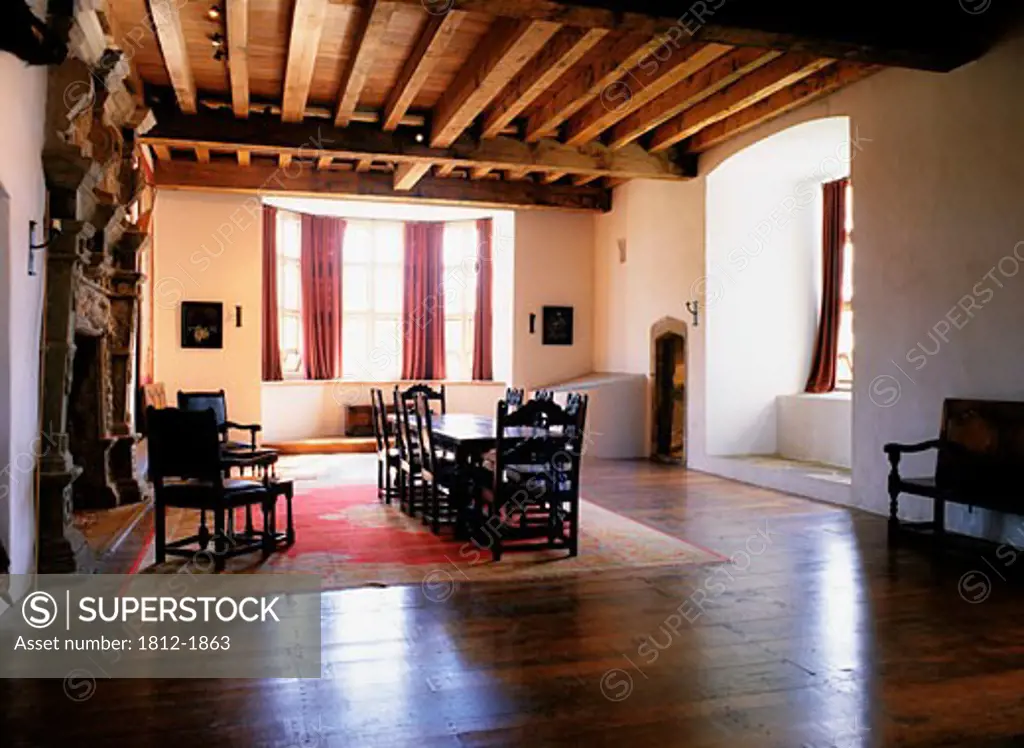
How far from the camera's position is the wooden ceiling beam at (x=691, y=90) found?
613 cm

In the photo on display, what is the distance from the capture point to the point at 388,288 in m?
12.2

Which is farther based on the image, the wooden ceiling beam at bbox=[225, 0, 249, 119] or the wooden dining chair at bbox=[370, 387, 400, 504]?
the wooden dining chair at bbox=[370, 387, 400, 504]

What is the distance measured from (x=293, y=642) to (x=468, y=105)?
487 centimetres

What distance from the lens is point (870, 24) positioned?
4.73 meters

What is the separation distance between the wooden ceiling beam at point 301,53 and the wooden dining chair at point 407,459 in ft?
8.69

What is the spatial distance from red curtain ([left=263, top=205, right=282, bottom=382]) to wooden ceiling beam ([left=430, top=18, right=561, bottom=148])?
4151 mm

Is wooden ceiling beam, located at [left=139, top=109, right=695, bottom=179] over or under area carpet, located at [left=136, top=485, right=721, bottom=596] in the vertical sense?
over

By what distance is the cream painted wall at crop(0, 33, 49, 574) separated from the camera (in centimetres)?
343

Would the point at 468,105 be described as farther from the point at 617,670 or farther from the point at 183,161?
the point at 617,670

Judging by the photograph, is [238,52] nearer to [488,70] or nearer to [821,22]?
[488,70]

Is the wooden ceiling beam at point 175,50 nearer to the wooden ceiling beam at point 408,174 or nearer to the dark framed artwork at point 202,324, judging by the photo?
the wooden ceiling beam at point 408,174

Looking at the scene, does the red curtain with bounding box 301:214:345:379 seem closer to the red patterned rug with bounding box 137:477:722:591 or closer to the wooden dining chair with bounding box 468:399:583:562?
the red patterned rug with bounding box 137:477:722:591

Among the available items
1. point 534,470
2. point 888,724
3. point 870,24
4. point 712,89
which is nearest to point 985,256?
point 870,24

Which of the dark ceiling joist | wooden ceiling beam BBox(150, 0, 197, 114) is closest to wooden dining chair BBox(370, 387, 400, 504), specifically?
wooden ceiling beam BBox(150, 0, 197, 114)
